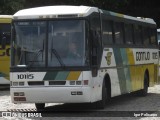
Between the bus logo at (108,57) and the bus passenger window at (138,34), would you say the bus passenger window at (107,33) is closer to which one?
the bus logo at (108,57)

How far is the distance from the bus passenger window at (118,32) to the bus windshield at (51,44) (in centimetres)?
327

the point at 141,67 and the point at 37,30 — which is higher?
the point at 37,30

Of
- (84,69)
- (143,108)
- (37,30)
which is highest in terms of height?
(37,30)

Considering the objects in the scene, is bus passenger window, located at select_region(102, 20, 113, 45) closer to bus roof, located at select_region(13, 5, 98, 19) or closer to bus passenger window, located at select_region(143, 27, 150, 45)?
bus roof, located at select_region(13, 5, 98, 19)

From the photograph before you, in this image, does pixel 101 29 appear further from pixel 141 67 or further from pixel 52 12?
pixel 141 67

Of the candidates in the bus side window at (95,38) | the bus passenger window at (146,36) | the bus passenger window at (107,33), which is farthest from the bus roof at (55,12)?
the bus passenger window at (146,36)

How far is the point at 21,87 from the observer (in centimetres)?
1505

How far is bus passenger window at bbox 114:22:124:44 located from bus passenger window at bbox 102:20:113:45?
602 mm

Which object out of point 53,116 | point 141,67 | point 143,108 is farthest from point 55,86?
point 141,67

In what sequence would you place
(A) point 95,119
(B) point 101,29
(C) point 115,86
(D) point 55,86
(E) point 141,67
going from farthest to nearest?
(E) point 141,67
(C) point 115,86
(B) point 101,29
(D) point 55,86
(A) point 95,119

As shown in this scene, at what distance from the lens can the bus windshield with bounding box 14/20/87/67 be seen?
1495 centimetres

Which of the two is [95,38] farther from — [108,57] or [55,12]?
[108,57]

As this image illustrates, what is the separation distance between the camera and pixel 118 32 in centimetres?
1847

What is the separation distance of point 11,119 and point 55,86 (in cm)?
148
